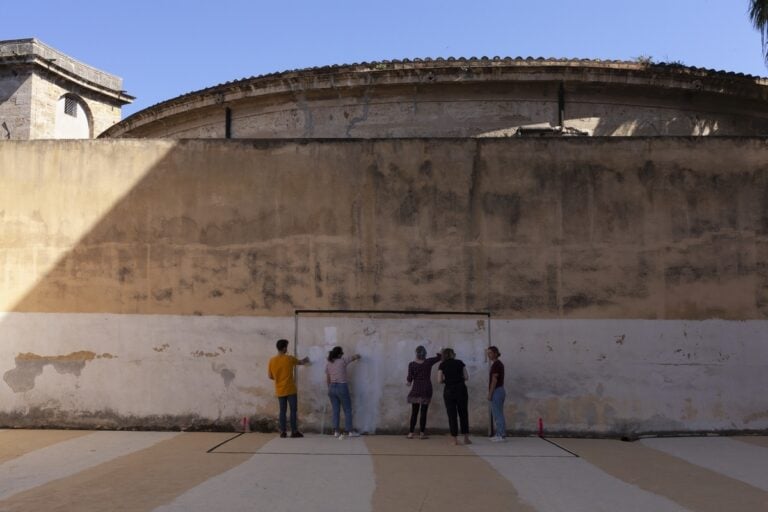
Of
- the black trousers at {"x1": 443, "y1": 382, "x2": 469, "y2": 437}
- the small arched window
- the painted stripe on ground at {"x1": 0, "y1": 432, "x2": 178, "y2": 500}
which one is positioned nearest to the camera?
the painted stripe on ground at {"x1": 0, "y1": 432, "x2": 178, "y2": 500}

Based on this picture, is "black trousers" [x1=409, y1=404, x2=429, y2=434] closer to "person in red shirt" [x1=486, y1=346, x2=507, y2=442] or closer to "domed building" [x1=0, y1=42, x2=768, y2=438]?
"domed building" [x1=0, y1=42, x2=768, y2=438]

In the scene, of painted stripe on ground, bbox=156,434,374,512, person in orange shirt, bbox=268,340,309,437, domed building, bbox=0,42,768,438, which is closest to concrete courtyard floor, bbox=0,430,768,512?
painted stripe on ground, bbox=156,434,374,512

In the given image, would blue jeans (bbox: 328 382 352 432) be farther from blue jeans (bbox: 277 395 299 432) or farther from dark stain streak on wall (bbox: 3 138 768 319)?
dark stain streak on wall (bbox: 3 138 768 319)

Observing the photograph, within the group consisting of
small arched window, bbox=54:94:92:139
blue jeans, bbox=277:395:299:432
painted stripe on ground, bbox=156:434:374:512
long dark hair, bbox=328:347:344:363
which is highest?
small arched window, bbox=54:94:92:139

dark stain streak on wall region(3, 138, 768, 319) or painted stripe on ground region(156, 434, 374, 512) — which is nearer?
painted stripe on ground region(156, 434, 374, 512)

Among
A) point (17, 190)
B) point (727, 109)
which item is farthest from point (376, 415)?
point (727, 109)

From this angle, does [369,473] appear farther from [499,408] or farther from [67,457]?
[67,457]

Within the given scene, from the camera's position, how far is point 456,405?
379 inches

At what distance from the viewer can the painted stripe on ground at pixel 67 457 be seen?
279 inches

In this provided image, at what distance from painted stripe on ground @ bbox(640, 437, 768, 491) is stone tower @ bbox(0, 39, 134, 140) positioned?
90.8ft

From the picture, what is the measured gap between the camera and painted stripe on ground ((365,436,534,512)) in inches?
247

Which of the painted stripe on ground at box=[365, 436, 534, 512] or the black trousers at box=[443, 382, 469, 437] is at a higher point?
the black trousers at box=[443, 382, 469, 437]

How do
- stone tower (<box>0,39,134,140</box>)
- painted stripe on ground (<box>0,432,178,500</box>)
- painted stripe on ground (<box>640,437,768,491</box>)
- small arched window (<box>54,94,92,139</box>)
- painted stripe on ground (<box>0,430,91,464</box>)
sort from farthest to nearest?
1. small arched window (<box>54,94,92,139</box>)
2. stone tower (<box>0,39,134,140</box>)
3. painted stripe on ground (<box>0,430,91,464</box>)
4. painted stripe on ground (<box>640,437,768,491</box>)
5. painted stripe on ground (<box>0,432,178,500</box>)

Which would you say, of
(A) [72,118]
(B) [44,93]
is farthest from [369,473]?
(A) [72,118]
